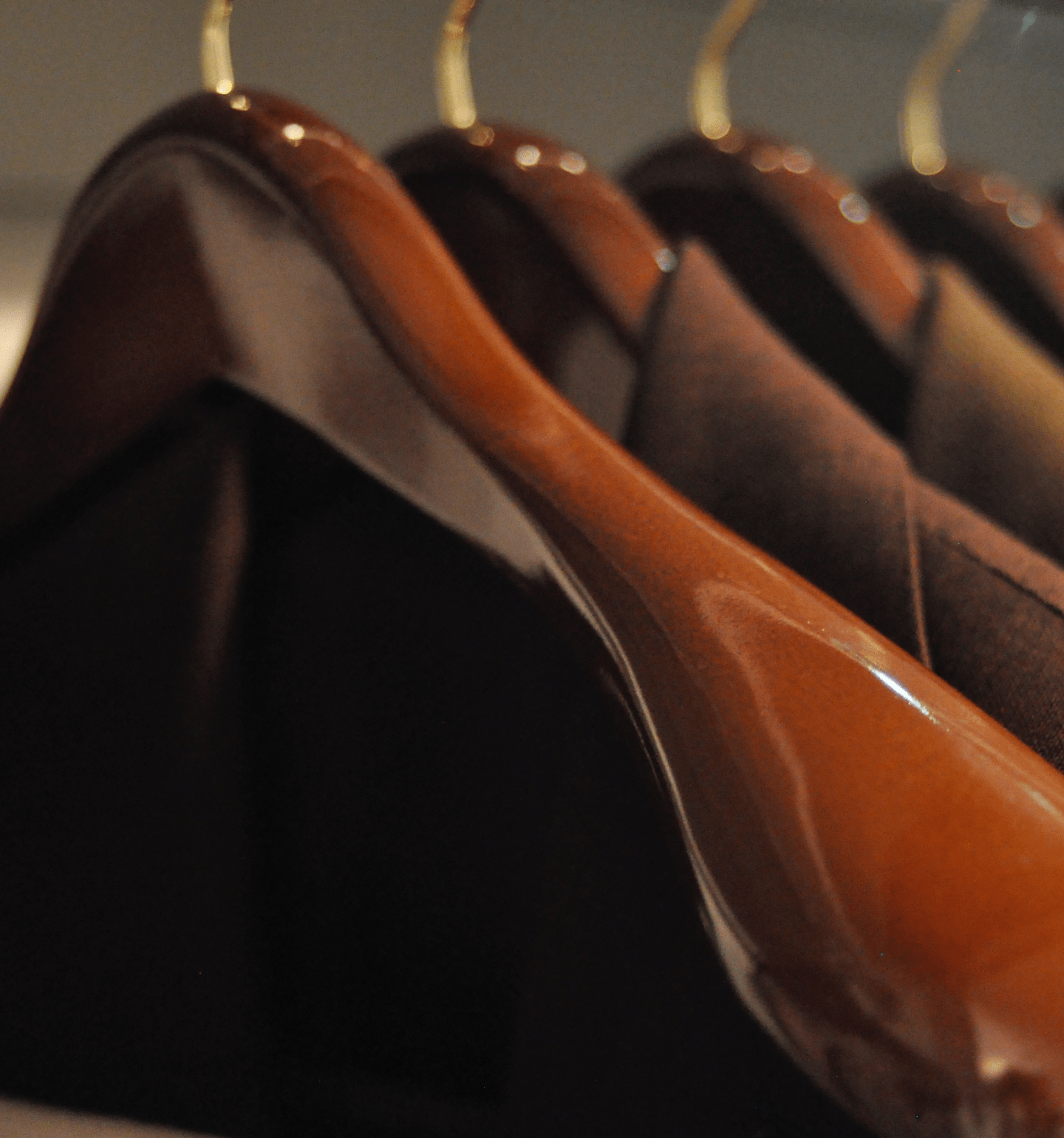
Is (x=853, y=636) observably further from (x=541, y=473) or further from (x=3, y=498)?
(x=3, y=498)

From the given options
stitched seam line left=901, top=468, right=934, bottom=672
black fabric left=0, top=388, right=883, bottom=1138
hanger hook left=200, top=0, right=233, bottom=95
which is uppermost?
hanger hook left=200, top=0, right=233, bottom=95

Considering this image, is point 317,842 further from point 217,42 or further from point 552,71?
point 552,71

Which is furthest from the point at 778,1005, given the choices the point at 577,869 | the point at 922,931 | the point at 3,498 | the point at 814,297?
the point at 814,297

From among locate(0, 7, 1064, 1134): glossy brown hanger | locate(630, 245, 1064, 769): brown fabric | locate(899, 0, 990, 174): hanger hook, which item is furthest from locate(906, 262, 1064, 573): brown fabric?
locate(899, 0, 990, 174): hanger hook

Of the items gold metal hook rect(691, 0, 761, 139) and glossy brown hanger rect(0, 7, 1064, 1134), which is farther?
gold metal hook rect(691, 0, 761, 139)

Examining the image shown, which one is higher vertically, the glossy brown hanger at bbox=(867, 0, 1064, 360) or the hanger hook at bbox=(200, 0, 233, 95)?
the hanger hook at bbox=(200, 0, 233, 95)

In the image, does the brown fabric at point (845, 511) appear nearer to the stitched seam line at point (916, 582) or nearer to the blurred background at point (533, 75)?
the stitched seam line at point (916, 582)

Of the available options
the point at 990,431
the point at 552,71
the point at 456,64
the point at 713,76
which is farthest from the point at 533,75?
the point at 990,431

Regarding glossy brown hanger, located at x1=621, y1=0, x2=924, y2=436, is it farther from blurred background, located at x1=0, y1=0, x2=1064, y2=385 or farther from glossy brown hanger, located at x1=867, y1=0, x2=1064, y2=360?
blurred background, located at x1=0, y1=0, x2=1064, y2=385
